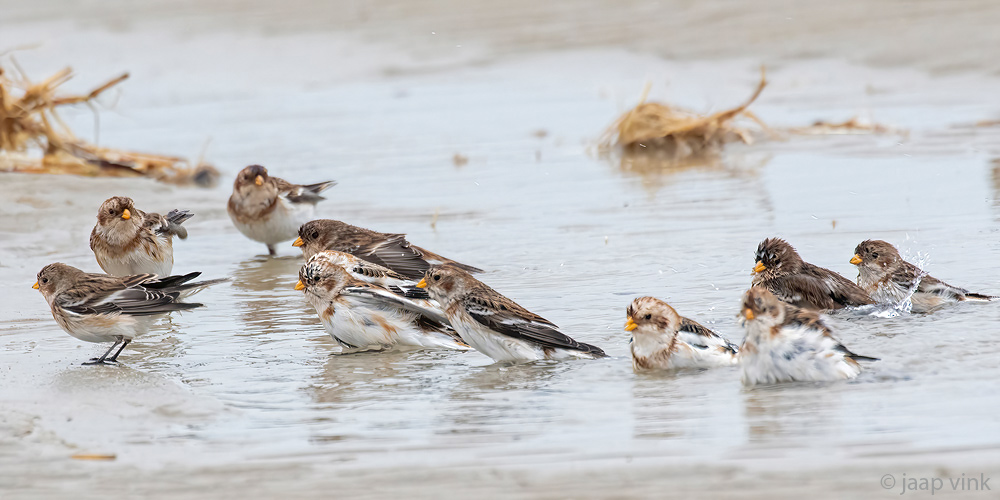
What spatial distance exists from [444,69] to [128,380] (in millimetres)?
14271

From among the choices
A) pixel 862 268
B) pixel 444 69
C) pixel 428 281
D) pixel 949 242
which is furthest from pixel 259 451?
pixel 444 69

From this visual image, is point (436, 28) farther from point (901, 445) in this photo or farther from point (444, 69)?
point (901, 445)

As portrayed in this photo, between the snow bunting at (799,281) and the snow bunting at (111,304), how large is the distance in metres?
3.42

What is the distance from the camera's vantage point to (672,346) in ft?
20.1

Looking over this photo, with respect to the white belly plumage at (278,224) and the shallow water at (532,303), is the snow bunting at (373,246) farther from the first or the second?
the white belly plumage at (278,224)

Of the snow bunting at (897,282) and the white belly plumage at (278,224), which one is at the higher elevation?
the white belly plumage at (278,224)

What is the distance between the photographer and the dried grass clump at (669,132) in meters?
13.9

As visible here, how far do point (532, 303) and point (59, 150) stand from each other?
302 inches

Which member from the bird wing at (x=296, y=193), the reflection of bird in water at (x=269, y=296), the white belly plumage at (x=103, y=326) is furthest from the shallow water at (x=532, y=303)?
the bird wing at (x=296, y=193)

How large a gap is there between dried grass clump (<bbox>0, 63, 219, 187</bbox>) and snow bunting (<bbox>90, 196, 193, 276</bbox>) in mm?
4123

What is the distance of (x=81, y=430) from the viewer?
546cm

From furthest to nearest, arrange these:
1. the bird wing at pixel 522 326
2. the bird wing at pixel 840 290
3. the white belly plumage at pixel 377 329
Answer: the bird wing at pixel 840 290
the white belly plumage at pixel 377 329
the bird wing at pixel 522 326

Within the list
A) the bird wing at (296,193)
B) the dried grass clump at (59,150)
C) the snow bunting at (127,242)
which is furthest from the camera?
the dried grass clump at (59,150)

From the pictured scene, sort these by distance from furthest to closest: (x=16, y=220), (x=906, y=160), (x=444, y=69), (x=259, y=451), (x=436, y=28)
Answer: (x=436, y=28) < (x=444, y=69) < (x=906, y=160) < (x=16, y=220) < (x=259, y=451)
